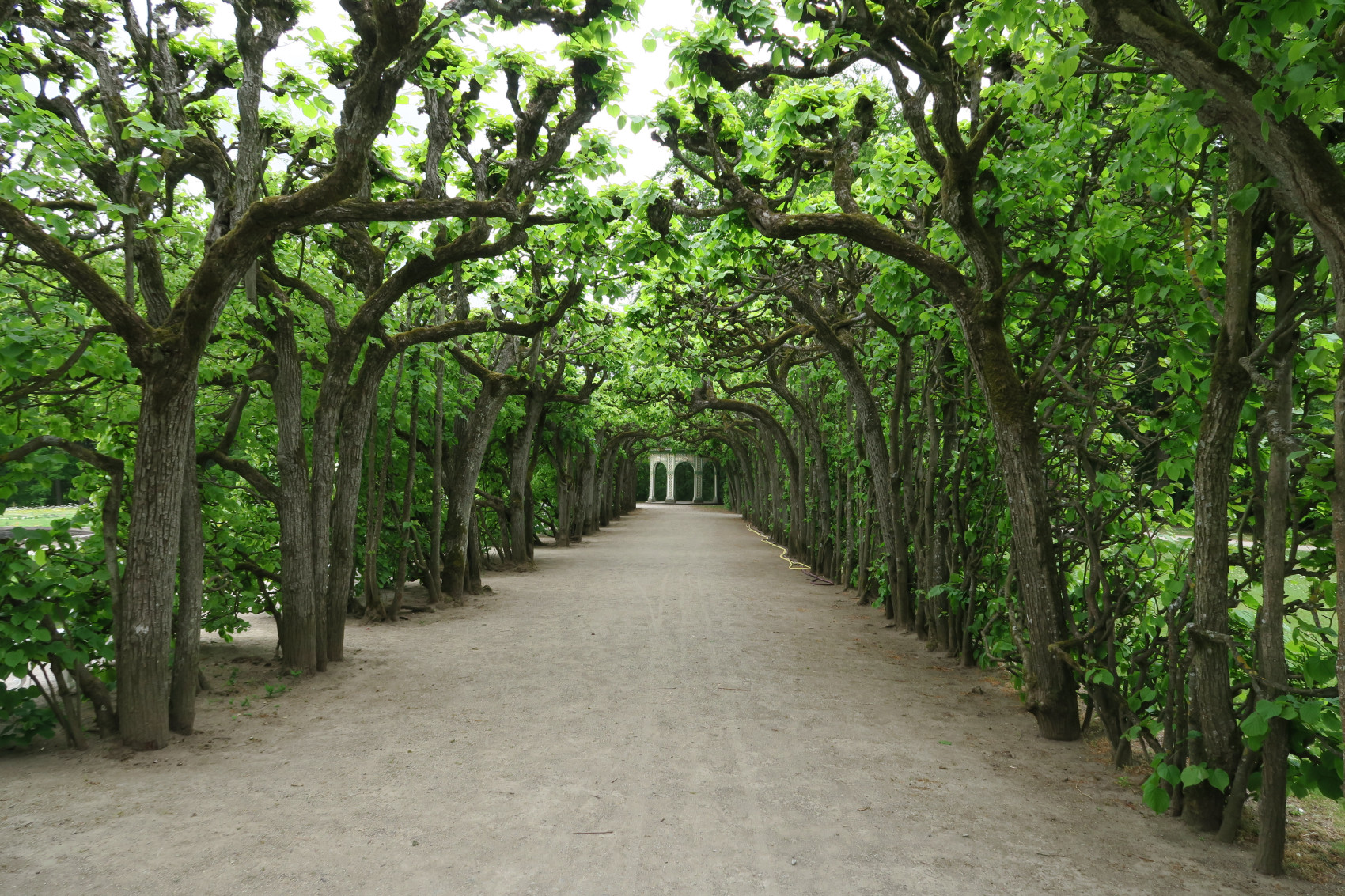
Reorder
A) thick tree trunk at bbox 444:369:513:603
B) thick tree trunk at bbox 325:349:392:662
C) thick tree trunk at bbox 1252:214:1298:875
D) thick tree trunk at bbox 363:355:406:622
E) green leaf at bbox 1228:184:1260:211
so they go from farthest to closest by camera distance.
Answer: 1. thick tree trunk at bbox 444:369:513:603
2. thick tree trunk at bbox 363:355:406:622
3. thick tree trunk at bbox 325:349:392:662
4. thick tree trunk at bbox 1252:214:1298:875
5. green leaf at bbox 1228:184:1260:211

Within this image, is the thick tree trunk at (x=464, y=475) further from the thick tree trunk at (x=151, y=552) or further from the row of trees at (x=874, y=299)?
the thick tree trunk at (x=151, y=552)

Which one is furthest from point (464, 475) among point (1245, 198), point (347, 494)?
point (1245, 198)

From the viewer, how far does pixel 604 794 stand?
4207 mm

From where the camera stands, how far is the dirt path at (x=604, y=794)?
3295 mm

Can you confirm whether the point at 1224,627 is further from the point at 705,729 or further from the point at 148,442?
the point at 148,442

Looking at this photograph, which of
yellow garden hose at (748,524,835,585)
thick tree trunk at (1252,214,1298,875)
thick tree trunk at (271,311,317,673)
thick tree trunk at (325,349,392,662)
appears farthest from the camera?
yellow garden hose at (748,524,835,585)

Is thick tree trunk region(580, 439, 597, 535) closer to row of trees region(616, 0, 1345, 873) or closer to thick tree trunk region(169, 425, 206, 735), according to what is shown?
row of trees region(616, 0, 1345, 873)

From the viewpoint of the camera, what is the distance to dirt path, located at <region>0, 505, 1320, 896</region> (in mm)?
3295

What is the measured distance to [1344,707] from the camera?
2594 millimetres

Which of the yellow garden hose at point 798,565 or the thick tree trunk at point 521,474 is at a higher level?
the thick tree trunk at point 521,474

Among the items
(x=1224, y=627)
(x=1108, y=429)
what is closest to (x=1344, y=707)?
(x=1224, y=627)

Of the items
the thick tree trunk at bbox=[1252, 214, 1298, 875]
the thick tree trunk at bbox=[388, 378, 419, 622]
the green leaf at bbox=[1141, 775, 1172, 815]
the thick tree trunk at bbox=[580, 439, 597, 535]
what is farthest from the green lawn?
the thick tree trunk at bbox=[1252, 214, 1298, 875]

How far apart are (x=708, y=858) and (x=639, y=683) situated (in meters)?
3.42

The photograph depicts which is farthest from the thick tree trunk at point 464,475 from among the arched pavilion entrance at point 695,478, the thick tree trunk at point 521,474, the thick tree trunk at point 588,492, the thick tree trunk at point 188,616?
A: the arched pavilion entrance at point 695,478
